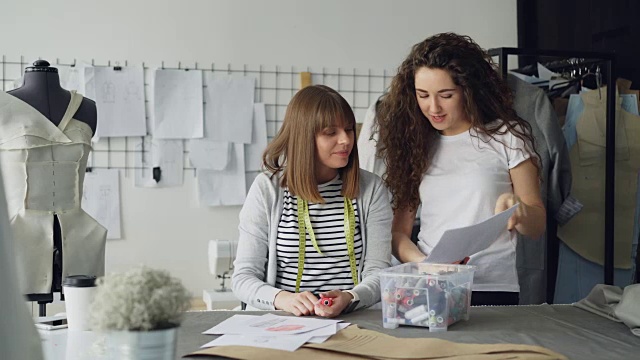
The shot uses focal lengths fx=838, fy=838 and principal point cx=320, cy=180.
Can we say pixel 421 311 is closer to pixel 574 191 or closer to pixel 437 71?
pixel 437 71

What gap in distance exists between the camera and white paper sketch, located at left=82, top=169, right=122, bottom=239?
12.6 ft

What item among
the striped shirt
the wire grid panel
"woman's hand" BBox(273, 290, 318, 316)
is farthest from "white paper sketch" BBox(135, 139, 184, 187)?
"woman's hand" BBox(273, 290, 318, 316)

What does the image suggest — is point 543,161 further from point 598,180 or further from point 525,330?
point 525,330

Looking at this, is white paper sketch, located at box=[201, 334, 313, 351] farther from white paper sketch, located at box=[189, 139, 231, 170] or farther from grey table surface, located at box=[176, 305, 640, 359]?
white paper sketch, located at box=[189, 139, 231, 170]

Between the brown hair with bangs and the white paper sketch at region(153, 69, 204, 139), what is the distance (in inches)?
65.6

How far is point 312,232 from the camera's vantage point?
7.54ft

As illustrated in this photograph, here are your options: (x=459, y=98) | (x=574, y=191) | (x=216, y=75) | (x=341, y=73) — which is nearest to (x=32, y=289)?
(x=459, y=98)

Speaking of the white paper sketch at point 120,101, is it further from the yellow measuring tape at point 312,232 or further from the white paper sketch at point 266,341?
the white paper sketch at point 266,341

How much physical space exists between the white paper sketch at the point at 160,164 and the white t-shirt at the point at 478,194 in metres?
1.82

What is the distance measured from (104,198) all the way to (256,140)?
2.52 ft

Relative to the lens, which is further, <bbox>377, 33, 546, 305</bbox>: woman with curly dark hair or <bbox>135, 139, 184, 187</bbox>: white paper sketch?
<bbox>135, 139, 184, 187</bbox>: white paper sketch

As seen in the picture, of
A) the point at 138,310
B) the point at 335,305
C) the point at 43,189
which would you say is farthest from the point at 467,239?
the point at 43,189

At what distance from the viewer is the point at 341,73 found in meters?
4.18

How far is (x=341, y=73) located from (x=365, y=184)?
187cm
